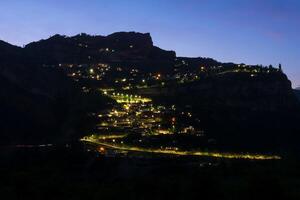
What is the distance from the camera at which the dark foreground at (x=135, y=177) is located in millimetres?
52938

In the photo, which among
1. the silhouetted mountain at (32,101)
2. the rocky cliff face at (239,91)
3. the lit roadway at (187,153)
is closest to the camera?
the lit roadway at (187,153)

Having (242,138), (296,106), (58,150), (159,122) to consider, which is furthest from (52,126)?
(296,106)

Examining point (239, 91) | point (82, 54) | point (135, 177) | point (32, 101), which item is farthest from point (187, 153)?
point (82, 54)

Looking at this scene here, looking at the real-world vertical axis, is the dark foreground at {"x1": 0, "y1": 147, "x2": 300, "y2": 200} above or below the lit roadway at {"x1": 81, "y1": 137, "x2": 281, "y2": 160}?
below

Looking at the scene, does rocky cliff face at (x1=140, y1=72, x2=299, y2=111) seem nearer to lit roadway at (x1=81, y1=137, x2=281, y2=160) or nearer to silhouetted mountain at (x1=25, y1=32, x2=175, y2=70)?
silhouetted mountain at (x1=25, y1=32, x2=175, y2=70)

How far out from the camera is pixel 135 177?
249 ft

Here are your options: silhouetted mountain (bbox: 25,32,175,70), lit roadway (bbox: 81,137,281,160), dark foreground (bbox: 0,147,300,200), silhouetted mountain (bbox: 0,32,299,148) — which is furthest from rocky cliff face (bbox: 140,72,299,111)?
dark foreground (bbox: 0,147,300,200)

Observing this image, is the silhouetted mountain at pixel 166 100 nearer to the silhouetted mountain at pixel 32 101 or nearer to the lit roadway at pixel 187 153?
the silhouetted mountain at pixel 32 101

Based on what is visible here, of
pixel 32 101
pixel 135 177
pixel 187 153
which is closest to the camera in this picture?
pixel 135 177

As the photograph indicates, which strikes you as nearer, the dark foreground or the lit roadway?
the dark foreground

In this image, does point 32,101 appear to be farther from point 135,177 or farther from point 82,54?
point 82,54

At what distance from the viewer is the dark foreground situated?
174ft

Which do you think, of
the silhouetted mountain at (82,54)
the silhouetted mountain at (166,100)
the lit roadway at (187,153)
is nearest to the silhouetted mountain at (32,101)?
the silhouetted mountain at (166,100)

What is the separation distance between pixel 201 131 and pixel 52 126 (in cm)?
3153
